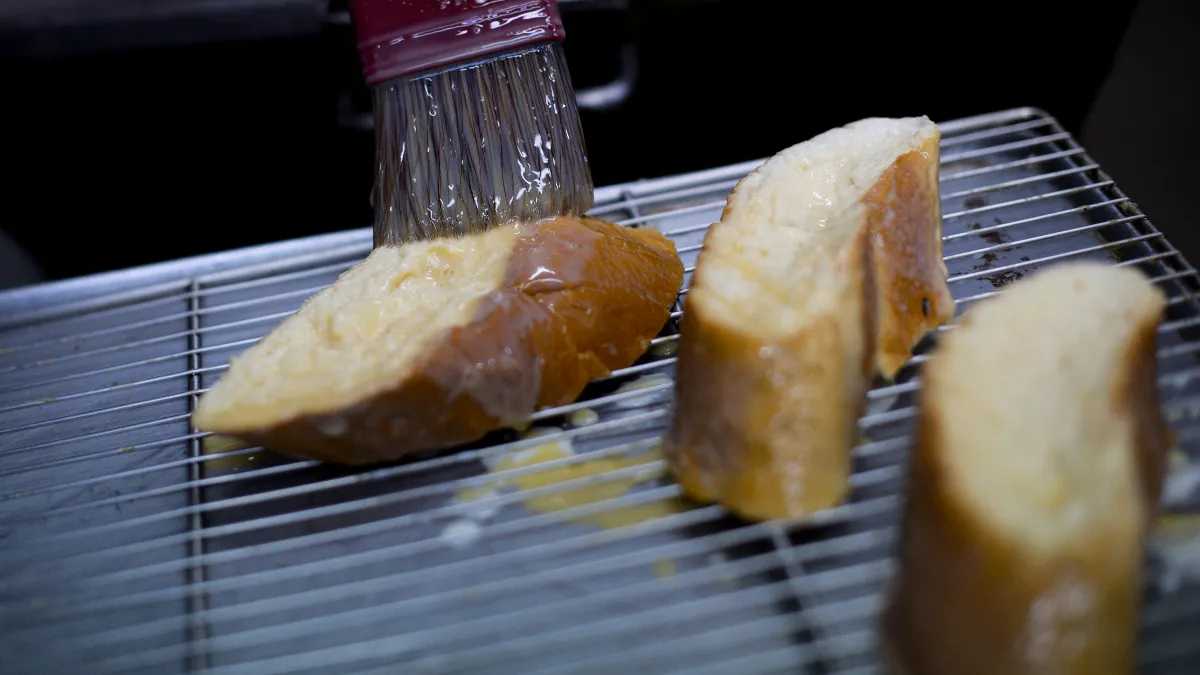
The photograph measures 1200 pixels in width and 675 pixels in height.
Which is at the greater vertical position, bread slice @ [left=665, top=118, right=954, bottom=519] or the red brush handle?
the red brush handle

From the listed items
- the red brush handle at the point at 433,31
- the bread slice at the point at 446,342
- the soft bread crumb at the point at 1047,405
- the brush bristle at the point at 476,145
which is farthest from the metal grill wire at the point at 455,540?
the red brush handle at the point at 433,31

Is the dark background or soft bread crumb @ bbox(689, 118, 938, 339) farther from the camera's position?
the dark background

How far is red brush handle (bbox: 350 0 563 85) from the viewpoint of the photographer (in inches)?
55.4

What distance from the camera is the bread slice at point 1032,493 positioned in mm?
857

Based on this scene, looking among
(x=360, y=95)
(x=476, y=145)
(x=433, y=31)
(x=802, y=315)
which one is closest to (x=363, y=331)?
(x=476, y=145)

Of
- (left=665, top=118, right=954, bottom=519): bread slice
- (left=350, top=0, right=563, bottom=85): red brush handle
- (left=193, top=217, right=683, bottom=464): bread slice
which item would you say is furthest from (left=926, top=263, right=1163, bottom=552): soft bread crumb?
(left=350, top=0, right=563, bottom=85): red brush handle

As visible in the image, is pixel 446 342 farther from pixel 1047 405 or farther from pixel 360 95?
pixel 360 95

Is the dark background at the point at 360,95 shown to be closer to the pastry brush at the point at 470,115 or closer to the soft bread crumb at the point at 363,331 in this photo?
the pastry brush at the point at 470,115

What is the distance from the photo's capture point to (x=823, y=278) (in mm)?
1180

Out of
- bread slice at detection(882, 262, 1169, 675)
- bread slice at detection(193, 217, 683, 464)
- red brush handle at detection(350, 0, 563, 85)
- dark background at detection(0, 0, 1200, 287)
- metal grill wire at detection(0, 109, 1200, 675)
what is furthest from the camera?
dark background at detection(0, 0, 1200, 287)

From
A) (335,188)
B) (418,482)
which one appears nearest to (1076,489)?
(418,482)

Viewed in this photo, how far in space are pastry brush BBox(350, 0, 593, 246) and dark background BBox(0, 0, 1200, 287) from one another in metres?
0.54

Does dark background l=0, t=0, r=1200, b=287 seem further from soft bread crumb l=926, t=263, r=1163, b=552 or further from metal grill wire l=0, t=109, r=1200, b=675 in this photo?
soft bread crumb l=926, t=263, r=1163, b=552

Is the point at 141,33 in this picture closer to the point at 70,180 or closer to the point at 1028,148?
the point at 70,180
